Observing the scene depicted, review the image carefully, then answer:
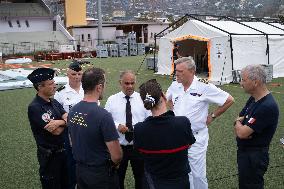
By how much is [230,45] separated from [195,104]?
1272cm

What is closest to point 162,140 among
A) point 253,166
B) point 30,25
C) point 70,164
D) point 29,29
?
point 253,166

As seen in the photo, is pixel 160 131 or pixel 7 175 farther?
pixel 7 175

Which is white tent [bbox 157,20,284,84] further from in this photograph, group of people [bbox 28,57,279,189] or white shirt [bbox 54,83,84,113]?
white shirt [bbox 54,83,84,113]

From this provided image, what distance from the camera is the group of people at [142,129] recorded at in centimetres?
354

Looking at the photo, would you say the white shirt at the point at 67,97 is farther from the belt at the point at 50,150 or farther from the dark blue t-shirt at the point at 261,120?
the dark blue t-shirt at the point at 261,120

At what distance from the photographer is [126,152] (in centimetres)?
502

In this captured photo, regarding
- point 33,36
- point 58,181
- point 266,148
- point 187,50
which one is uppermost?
point 33,36

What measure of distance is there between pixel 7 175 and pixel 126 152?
2.95 meters

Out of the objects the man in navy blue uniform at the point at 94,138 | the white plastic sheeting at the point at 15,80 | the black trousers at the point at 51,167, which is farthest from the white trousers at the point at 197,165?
the white plastic sheeting at the point at 15,80

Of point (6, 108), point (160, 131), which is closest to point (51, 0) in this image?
point (6, 108)

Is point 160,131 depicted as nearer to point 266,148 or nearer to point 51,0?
point 266,148

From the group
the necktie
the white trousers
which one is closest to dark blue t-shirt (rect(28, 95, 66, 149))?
the necktie

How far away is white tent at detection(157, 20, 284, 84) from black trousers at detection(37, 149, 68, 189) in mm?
13465

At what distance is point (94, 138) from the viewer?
147 inches
